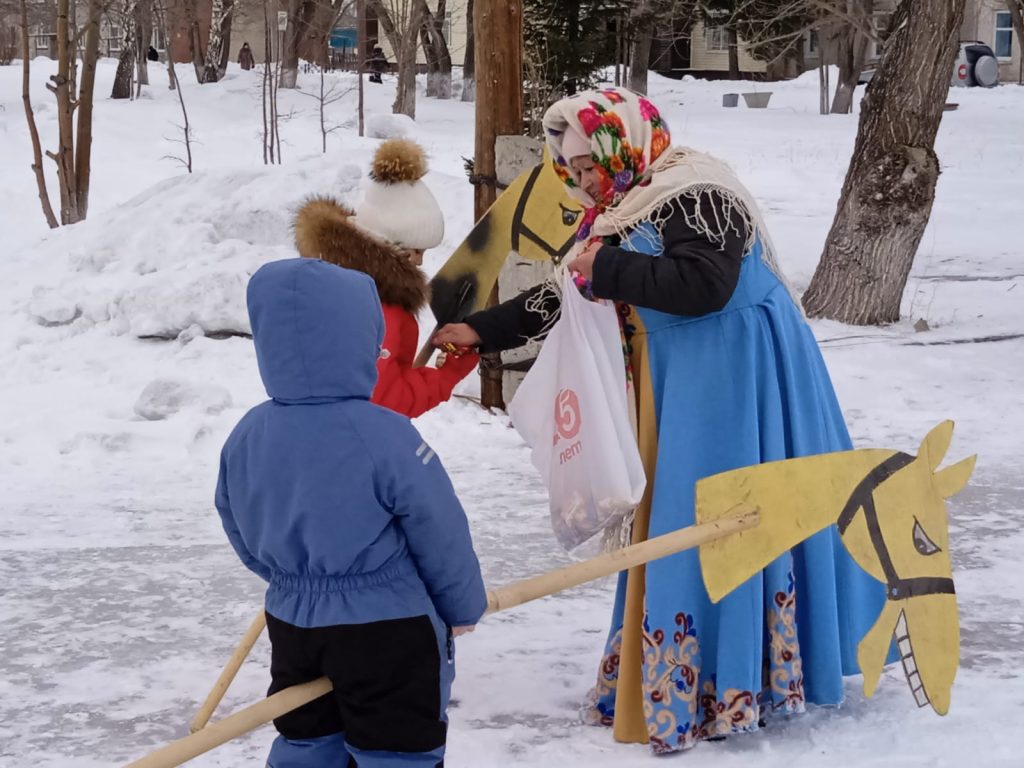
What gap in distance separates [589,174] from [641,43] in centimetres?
2213

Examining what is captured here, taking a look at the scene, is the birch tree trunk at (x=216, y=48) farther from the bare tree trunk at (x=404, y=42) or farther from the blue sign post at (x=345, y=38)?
the bare tree trunk at (x=404, y=42)

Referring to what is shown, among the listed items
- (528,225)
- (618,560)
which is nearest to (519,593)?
(618,560)

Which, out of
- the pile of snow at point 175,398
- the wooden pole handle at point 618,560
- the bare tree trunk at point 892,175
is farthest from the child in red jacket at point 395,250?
the bare tree trunk at point 892,175

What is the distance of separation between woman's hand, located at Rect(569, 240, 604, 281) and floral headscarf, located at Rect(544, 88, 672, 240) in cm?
11

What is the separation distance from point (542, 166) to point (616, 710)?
1831 millimetres

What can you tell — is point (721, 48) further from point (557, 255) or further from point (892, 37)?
point (557, 255)

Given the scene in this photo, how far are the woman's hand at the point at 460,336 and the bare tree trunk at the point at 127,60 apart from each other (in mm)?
20593

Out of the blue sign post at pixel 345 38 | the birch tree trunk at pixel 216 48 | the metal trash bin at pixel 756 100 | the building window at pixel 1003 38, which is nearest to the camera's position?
the metal trash bin at pixel 756 100

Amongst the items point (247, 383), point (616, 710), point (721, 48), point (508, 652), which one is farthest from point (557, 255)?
point (721, 48)

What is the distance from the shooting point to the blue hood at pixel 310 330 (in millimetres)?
2158

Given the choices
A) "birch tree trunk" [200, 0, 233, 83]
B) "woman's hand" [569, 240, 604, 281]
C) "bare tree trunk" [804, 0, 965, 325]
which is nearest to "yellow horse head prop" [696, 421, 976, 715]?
"woman's hand" [569, 240, 604, 281]

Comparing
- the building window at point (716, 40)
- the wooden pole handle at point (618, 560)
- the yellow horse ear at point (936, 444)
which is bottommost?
→ the wooden pole handle at point (618, 560)

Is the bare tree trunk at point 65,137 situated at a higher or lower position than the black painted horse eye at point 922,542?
higher

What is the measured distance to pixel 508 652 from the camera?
371cm
